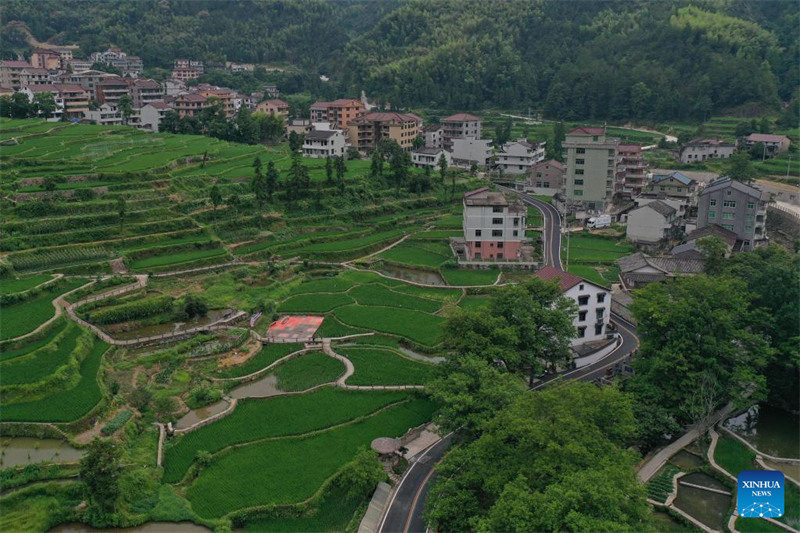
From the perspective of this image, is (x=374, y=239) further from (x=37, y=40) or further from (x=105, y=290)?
(x=37, y=40)

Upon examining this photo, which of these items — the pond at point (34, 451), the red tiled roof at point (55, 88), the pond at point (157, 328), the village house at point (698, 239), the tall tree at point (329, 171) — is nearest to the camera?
the pond at point (34, 451)

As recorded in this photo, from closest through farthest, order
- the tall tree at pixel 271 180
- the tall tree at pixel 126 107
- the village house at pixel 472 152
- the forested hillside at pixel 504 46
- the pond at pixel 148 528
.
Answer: the pond at pixel 148 528
the tall tree at pixel 271 180
the tall tree at pixel 126 107
the village house at pixel 472 152
the forested hillside at pixel 504 46

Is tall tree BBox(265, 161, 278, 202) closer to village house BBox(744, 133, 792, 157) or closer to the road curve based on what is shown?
the road curve

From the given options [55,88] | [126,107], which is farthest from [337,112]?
[55,88]

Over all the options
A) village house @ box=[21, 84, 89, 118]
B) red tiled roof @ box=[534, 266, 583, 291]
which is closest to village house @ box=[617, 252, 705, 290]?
red tiled roof @ box=[534, 266, 583, 291]

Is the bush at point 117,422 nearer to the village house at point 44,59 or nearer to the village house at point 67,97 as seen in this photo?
the village house at point 67,97

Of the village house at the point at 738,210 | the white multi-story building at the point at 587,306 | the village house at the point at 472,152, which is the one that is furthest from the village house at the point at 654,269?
the village house at the point at 472,152
